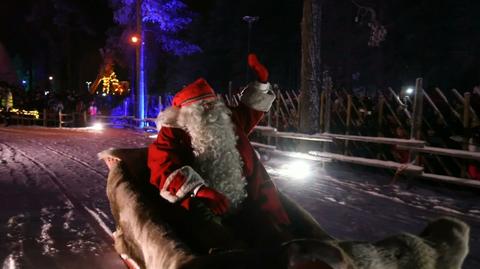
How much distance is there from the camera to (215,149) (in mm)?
3279

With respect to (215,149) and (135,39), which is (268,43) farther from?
(215,149)

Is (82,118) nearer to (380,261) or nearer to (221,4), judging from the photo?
(221,4)

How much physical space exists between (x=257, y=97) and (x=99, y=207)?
331cm

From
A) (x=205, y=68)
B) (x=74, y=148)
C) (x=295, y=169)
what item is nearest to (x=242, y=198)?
(x=295, y=169)

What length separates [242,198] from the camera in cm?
332

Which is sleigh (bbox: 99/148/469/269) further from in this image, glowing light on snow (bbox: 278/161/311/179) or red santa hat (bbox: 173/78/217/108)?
glowing light on snow (bbox: 278/161/311/179)

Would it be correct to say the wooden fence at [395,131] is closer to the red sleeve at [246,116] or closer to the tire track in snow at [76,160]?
the tire track in snow at [76,160]

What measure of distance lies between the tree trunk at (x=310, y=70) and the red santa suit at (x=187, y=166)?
7.62 m

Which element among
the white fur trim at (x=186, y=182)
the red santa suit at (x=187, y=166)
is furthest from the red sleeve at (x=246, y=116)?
the white fur trim at (x=186, y=182)

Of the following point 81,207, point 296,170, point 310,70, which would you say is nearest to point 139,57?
point 310,70

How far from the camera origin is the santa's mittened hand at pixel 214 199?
2951mm

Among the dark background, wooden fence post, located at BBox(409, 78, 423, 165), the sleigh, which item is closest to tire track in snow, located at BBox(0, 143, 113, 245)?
the sleigh

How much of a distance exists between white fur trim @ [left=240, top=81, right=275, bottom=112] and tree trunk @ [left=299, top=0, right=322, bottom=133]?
7335 mm

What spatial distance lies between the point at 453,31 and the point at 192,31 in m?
15.0
